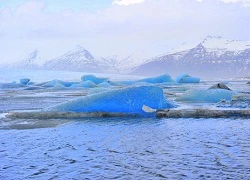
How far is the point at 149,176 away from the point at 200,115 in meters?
5.43

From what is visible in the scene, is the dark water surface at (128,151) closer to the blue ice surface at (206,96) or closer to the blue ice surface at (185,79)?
the blue ice surface at (206,96)

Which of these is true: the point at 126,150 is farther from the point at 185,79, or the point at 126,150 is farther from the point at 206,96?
the point at 185,79

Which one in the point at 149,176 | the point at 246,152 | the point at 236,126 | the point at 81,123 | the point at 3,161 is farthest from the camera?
the point at 81,123

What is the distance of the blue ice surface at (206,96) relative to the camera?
536 inches

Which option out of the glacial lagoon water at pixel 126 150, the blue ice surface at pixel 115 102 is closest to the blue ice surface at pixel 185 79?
the blue ice surface at pixel 115 102

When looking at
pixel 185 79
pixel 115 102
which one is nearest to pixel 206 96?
pixel 115 102

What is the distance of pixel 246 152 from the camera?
517cm

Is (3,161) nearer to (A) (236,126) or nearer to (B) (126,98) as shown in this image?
(A) (236,126)

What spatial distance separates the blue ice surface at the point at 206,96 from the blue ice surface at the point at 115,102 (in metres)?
4.21

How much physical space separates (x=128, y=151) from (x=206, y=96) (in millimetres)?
8835

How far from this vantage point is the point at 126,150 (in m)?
5.41

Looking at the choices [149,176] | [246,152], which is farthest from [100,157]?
[246,152]

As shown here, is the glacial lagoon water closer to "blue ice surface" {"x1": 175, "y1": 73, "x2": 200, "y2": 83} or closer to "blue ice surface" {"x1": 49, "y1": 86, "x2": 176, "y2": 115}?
"blue ice surface" {"x1": 49, "y1": 86, "x2": 176, "y2": 115}

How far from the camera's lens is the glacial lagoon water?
4.29 meters
